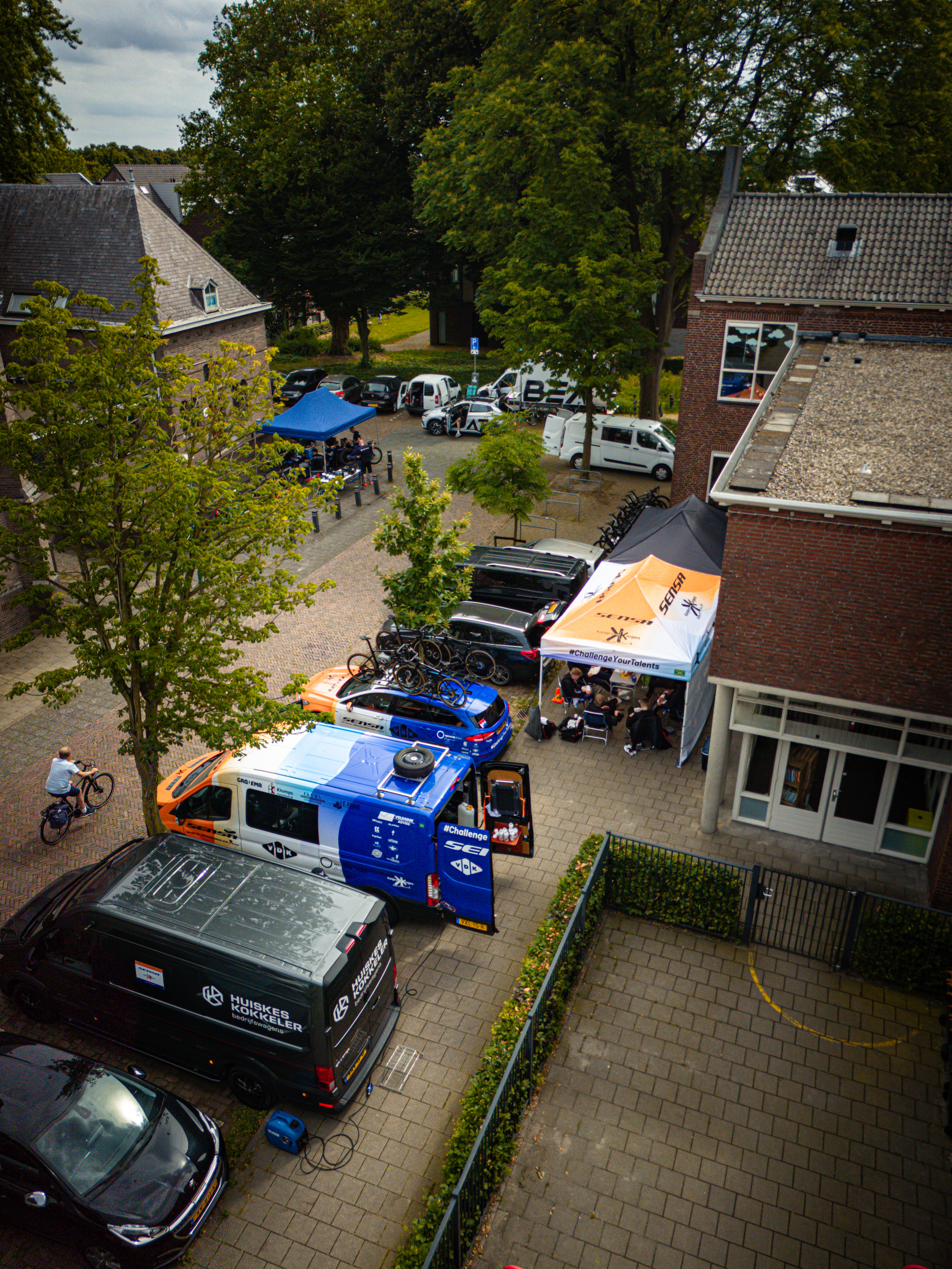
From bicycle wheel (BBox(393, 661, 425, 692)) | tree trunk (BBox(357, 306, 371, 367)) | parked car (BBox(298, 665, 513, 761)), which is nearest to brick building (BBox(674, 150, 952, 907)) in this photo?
parked car (BBox(298, 665, 513, 761))

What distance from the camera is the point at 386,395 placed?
3459cm

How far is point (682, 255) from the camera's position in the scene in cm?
2823

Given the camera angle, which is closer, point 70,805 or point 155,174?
point 70,805

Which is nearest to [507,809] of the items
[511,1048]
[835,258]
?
[511,1048]

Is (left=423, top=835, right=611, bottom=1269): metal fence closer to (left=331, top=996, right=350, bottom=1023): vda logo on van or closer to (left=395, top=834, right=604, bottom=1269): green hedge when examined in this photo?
(left=395, top=834, right=604, bottom=1269): green hedge

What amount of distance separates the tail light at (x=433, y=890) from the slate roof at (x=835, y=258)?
1496 cm

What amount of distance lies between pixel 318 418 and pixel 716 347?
1166 cm

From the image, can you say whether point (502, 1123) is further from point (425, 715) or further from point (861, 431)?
point (861, 431)

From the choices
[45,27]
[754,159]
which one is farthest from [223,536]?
[45,27]

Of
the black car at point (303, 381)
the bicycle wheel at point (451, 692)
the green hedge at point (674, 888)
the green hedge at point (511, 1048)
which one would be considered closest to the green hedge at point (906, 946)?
the green hedge at point (674, 888)

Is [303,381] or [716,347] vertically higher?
[716,347]

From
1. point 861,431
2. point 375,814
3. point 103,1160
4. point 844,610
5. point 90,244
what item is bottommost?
point 103,1160

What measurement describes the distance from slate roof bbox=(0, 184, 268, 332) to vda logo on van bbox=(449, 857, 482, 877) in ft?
69.0

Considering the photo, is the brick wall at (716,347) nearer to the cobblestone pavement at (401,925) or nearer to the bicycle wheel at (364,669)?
the cobblestone pavement at (401,925)
